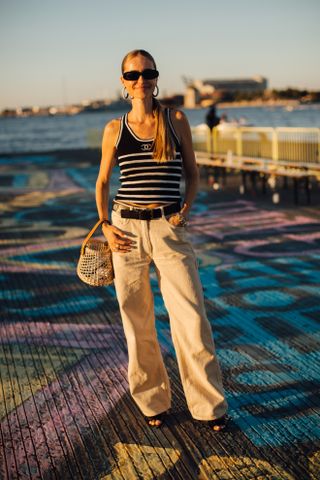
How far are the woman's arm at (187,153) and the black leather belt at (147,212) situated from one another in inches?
4.1

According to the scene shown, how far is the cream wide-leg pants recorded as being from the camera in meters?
3.37

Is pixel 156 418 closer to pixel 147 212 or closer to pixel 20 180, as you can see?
pixel 147 212

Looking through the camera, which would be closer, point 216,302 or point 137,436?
point 137,436

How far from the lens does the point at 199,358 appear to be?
3.41 meters

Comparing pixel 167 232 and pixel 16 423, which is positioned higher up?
pixel 167 232

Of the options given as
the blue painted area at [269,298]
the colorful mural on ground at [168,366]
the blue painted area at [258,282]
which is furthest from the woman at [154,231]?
the blue painted area at [258,282]

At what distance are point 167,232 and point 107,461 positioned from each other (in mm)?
1417

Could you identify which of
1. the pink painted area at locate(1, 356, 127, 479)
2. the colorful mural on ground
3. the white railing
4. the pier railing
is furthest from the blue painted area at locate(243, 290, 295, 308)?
the white railing

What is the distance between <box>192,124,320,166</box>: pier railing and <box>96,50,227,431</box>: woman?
11002 mm

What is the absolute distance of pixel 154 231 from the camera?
3.36m

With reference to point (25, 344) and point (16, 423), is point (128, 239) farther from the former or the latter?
point (25, 344)

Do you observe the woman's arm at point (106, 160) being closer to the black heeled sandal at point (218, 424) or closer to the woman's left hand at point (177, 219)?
the woman's left hand at point (177, 219)

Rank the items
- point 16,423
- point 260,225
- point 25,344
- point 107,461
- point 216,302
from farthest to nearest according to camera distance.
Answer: point 260,225
point 216,302
point 25,344
point 16,423
point 107,461

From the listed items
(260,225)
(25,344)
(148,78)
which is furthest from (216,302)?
(260,225)
